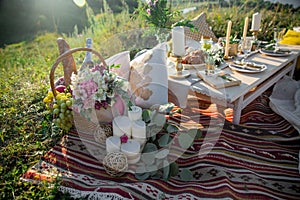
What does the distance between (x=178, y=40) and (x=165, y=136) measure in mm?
807

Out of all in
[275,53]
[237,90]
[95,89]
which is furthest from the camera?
[275,53]

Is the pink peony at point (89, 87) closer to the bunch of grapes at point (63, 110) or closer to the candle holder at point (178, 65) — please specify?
the bunch of grapes at point (63, 110)

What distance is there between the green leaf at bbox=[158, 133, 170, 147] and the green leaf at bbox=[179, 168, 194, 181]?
0.22 meters

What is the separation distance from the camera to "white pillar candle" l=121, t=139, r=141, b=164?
154 cm

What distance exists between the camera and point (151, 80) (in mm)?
2037

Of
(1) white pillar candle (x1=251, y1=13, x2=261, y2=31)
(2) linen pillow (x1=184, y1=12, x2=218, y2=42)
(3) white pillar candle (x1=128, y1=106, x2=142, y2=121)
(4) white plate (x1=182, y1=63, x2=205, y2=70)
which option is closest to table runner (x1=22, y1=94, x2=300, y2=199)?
(3) white pillar candle (x1=128, y1=106, x2=142, y2=121)

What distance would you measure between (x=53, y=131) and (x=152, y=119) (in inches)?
34.1

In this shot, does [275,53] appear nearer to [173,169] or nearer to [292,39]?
[292,39]

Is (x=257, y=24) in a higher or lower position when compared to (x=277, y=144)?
higher

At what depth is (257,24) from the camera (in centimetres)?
297

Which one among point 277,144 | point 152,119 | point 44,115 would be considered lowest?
point 277,144

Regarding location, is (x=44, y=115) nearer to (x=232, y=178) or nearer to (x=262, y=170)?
(x=232, y=178)

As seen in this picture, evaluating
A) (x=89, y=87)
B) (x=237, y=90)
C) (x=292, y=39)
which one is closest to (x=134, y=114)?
(x=89, y=87)

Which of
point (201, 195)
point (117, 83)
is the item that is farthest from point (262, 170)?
point (117, 83)
